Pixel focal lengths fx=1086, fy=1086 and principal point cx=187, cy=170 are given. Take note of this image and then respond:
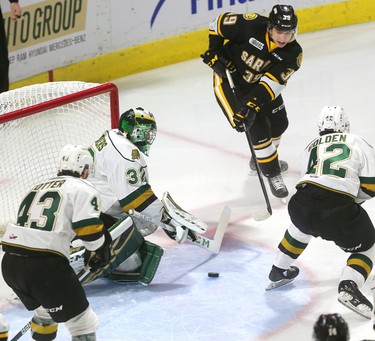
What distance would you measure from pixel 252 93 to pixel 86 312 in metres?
1.96

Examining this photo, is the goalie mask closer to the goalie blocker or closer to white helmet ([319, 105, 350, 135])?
the goalie blocker

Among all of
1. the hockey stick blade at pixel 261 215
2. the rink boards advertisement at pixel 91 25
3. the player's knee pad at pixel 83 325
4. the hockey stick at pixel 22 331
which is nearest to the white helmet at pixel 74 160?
the player's knee pad at pixel 83 325

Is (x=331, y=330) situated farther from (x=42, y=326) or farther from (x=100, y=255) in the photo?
(x=42, y=326)

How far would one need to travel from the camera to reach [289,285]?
15.5 ft

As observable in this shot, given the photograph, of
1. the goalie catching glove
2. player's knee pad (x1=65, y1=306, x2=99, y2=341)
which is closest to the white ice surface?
the goalie catching glove

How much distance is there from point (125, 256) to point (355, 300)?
1022 millimetres

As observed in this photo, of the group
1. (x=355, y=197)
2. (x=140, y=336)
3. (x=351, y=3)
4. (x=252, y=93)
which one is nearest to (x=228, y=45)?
(x=252, y=93)

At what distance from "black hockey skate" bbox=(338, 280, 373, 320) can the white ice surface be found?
51 mm

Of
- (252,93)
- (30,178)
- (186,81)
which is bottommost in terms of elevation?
(186,81)

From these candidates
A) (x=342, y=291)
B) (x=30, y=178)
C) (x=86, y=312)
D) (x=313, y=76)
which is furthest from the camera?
(x=313, y=76)

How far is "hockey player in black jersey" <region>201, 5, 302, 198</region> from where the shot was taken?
5.43 m

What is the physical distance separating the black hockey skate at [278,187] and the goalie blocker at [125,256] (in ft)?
3.74

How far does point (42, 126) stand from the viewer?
18.0ft

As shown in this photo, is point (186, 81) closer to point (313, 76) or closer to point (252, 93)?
point (313, 76)
